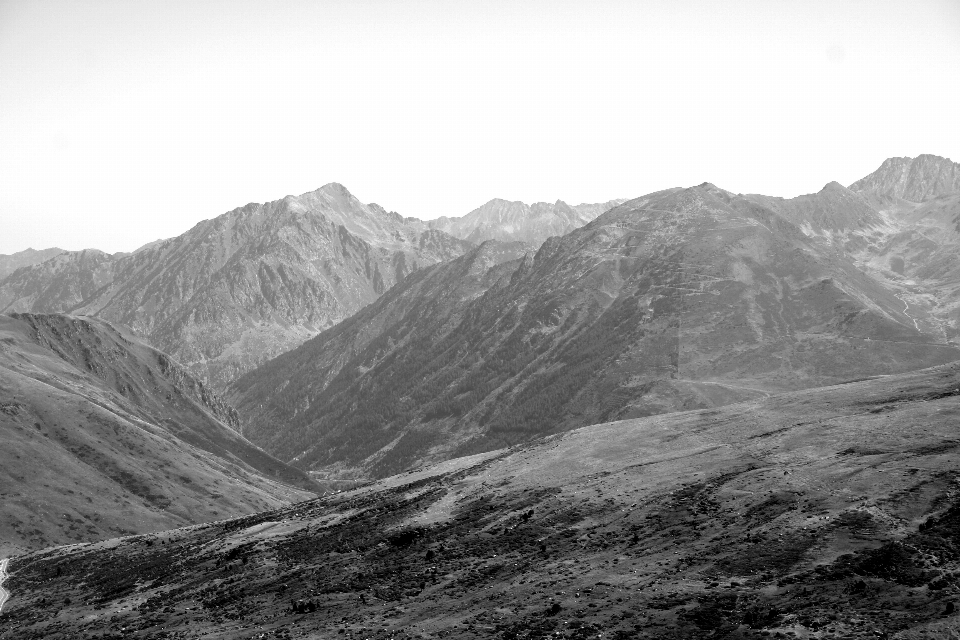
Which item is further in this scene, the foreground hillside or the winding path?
the winding path

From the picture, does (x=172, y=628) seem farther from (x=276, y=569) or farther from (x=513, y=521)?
(x=513, y=521)

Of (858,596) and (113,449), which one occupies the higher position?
(113,449)

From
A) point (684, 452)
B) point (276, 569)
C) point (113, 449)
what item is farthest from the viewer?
point (113, 449)

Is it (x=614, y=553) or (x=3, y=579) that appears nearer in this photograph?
(x=614, y=553)

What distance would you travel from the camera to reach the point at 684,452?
102 meters

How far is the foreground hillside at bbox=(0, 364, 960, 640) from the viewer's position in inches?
1999

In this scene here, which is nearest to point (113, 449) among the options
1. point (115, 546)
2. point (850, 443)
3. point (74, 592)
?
point (115, 546)

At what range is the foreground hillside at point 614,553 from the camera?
1999 inches

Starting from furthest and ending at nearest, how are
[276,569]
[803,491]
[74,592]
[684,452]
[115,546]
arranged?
[115,546]
[684,452]
[74,592]
[276,569]
[803,491]

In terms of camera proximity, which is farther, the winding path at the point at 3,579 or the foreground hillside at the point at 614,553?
the winding path at the point at 3,579

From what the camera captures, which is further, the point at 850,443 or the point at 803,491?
the point at 850,443

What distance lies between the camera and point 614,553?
65625 mm

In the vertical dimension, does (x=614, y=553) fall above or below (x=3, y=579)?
below

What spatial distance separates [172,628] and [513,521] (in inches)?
1409
